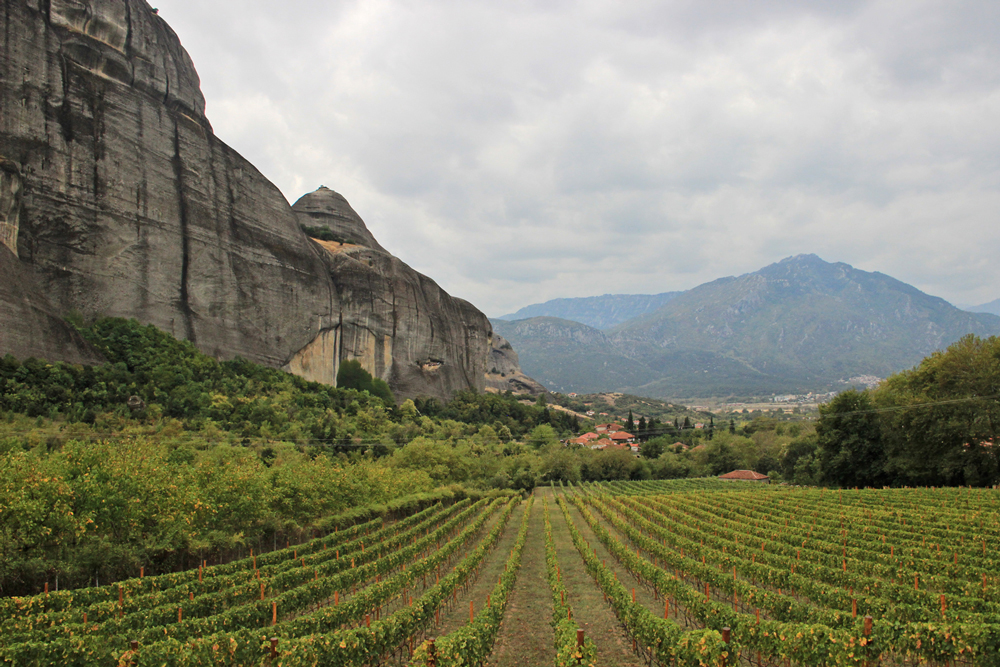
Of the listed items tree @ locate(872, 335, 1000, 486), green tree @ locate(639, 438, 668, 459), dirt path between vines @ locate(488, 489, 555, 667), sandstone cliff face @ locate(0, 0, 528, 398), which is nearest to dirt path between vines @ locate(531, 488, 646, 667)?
dirt path between vines @ locate(488, 489, 555, 667)

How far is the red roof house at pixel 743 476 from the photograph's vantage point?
80.2 meters

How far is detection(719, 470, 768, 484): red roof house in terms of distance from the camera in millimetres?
80188

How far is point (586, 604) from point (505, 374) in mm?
164784

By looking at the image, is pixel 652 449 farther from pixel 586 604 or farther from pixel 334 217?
pixel 586 604

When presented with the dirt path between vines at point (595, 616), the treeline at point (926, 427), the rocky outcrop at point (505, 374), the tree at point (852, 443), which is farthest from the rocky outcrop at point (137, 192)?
the rocky outcrop at point (505, 374)

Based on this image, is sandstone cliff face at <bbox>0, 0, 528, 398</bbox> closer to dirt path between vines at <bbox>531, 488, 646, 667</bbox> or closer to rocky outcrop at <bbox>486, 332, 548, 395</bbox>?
dirt path between vines at <bbox>531, 488, 646, 667</bbox>

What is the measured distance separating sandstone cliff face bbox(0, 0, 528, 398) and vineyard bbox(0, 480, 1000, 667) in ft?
126

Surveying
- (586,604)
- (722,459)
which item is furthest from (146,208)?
(722,459)

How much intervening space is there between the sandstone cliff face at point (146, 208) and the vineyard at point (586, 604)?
126 ft

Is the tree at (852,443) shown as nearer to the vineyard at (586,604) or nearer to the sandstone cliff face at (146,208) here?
the vineyard at (586,604)

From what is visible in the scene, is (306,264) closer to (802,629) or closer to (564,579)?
(564,579)

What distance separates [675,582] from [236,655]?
12663 mm

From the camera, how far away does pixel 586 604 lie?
1891 cm

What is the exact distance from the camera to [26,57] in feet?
164
